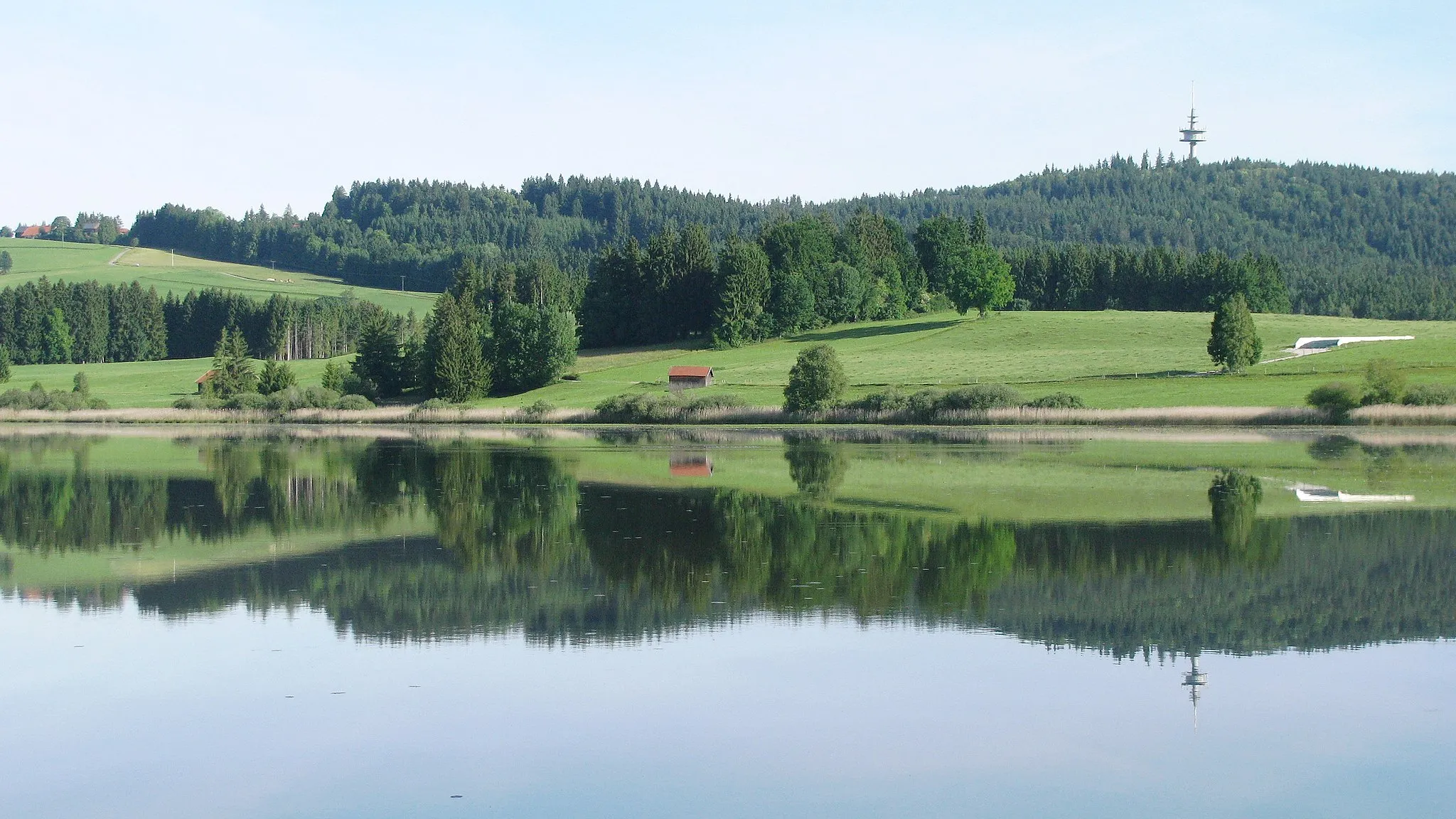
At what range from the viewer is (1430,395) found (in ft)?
213

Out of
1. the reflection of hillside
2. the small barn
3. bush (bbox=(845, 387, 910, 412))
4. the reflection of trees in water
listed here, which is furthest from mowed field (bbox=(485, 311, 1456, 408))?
the reflection of hillside

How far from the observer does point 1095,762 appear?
1313 cm

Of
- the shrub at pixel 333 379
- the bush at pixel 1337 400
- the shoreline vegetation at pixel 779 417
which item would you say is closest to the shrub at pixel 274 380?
the shrub at pixel 333 379

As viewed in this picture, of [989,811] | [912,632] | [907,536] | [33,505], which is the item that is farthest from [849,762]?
[33,505]

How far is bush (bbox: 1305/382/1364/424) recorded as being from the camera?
2576 inches

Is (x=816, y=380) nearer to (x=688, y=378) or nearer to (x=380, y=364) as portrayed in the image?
(x=688, y=378)

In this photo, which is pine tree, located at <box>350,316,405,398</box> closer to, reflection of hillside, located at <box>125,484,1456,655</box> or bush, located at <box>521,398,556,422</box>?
bush, located at <box>521,398,556,422</box>

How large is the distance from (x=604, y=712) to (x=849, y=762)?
10.4ft

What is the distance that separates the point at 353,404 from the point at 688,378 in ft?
80.8

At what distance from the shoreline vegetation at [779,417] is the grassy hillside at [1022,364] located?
381 centimetres

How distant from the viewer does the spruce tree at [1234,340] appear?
274ft

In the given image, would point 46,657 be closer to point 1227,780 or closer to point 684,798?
point 684,798

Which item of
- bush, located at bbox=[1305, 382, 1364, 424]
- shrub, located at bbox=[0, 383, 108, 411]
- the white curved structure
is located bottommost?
shrub, located at bbox=[0, 383, 108, 411]

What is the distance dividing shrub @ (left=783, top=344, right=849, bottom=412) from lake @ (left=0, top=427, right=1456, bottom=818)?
128 ft
